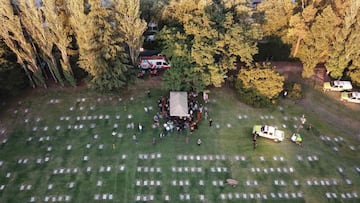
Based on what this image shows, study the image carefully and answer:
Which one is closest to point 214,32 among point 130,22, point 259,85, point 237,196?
point 259,85

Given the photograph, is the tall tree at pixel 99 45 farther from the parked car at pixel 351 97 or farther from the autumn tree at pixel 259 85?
the parked car at pixel 351 97

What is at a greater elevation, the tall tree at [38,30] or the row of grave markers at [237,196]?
the tall tree at [38,30]

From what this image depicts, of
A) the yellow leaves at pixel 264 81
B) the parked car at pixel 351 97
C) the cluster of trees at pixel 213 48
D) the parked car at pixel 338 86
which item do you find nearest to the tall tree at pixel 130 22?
the cluster of trees at pixel 213 48

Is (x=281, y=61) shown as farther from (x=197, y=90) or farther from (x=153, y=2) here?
(x=153, y=2)

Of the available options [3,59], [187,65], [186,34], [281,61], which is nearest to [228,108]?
[187,65]

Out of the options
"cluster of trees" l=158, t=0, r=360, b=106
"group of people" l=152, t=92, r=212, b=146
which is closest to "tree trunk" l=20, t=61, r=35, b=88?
"group of people" l=152, t=92, r=212, b=146

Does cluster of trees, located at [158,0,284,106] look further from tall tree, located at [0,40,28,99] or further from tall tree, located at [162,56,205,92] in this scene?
tall tree, located at [0,40,28,99]
